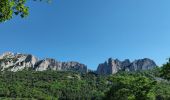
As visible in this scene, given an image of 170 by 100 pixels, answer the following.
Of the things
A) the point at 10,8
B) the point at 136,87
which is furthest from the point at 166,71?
the point at 10,8

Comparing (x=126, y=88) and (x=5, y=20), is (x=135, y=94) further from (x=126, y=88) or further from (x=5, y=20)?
(x=5, y=20)

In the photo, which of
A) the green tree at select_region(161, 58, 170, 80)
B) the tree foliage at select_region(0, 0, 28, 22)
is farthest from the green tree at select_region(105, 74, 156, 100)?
the tree foliage at select_region(0, 0, 28, 22)

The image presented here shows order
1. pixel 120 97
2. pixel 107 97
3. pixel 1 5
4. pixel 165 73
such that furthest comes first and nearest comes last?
pixel 107 97 → pixel 120 97 → pixel 165 73 → pixel 1 5

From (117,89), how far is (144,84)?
208 inches

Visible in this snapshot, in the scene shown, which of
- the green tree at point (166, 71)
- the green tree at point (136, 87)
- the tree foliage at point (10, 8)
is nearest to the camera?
the tree foliage at point (10, 8)

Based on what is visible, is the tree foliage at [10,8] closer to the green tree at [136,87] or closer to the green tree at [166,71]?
the green tree at [166,71]

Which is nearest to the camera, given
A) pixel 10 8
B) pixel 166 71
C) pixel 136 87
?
pixel 10 8

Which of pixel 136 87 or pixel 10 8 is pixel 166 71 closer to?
pixel 136 87

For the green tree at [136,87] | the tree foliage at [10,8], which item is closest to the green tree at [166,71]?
the green tree at [136,87]

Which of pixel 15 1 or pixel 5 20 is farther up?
pixel 15 1

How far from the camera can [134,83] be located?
144 ft

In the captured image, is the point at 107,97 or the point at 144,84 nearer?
the point at 144,84

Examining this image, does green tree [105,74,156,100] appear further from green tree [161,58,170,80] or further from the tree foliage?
the tree foliage

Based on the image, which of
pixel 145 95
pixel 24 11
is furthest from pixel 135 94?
pixel 24 11
